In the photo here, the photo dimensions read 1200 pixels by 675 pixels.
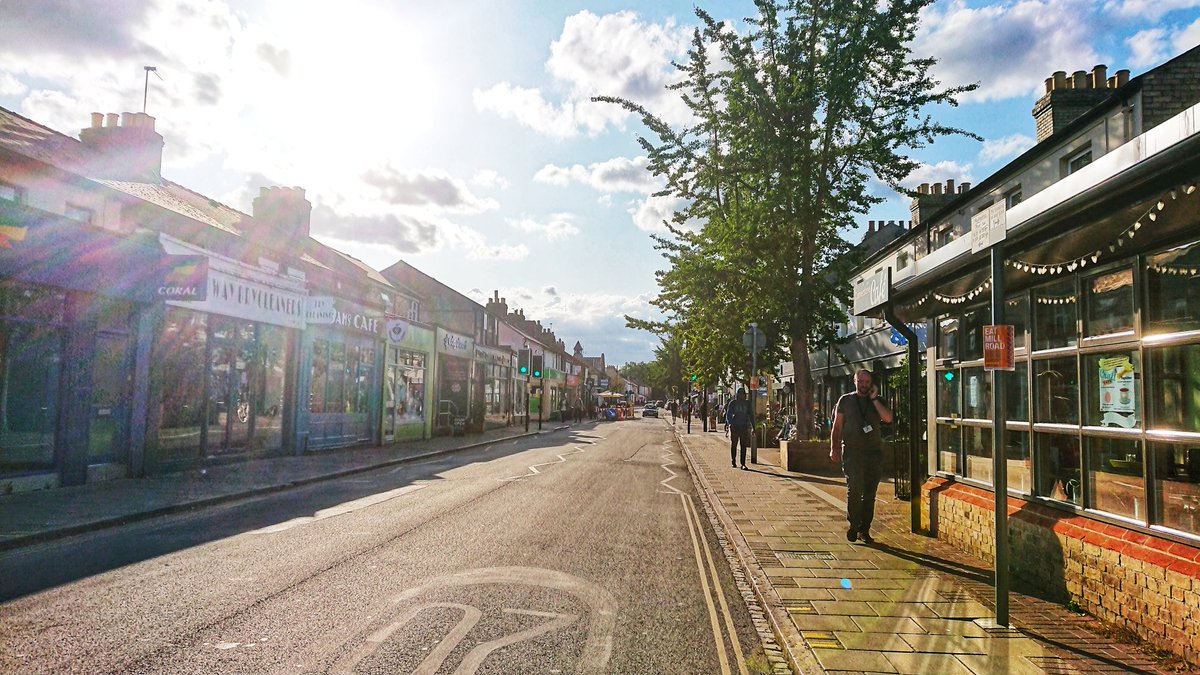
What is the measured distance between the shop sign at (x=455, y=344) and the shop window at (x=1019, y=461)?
87.0 feet

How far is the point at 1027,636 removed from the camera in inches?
192

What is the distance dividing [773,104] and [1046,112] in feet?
21.9

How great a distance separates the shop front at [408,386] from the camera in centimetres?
2530

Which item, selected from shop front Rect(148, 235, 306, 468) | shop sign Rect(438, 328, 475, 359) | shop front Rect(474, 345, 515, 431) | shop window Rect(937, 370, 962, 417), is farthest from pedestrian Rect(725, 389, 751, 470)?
shop front Rect(474, 345, 515, 431)

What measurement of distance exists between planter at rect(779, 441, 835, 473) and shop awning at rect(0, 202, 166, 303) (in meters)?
13.9

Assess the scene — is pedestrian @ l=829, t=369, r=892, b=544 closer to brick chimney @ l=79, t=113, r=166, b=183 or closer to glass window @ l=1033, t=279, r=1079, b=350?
glass window @ l=1033, t=279, r=1079, b=350

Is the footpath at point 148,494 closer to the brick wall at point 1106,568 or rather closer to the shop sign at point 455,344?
the brick wall at point 1106,568

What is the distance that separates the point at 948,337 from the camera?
338 inches

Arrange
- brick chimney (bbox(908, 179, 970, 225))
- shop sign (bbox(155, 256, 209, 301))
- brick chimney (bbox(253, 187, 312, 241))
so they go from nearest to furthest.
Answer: shop sign (bbox(155, 256, 209, 301)), brick chimney (bbox(253, 187, 312, 241)), brick chimney (bbox(908, 179, 970, 225))

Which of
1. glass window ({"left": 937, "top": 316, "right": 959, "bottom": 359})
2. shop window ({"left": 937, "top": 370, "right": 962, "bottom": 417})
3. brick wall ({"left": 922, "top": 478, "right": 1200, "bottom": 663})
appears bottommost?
brick wall ({"left": 922, "top": 478, "right": 1200, "bottom": 663})

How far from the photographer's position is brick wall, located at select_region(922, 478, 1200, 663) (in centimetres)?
440

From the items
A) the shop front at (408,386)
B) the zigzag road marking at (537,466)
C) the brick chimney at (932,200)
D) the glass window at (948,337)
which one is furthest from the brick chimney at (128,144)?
the brick chimney at (932,200)

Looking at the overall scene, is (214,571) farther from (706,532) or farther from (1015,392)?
(1015,392)

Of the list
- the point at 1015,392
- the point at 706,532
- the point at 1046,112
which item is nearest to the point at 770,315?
the point at 1046,112
